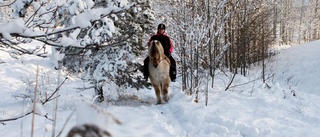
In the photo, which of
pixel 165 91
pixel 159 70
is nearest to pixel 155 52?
pixel 159 70

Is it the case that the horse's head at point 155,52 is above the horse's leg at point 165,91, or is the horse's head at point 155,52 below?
above

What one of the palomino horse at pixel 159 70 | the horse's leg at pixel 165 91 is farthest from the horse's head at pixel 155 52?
the horse's leg at pixel 165 91

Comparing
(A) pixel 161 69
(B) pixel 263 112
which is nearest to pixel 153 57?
(A) pixel 161 69

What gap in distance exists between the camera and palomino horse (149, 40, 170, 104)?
8711 mm

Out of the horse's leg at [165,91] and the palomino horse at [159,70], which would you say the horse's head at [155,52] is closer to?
the palomino horse at [159,70]

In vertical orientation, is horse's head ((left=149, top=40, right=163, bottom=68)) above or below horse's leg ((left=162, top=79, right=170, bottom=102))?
above

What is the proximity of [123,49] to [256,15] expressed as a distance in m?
12.1

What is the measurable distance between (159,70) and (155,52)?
1.89 feet

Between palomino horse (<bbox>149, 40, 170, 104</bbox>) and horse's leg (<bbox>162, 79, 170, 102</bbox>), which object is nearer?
palomino horse (<bbox>149, 40, 170, 104</bbox>)

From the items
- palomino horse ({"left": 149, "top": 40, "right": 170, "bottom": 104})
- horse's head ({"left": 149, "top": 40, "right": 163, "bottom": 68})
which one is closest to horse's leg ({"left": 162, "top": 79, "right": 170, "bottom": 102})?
palomino horse ({"left": 149, "top": 40, "right": 170, "bottom": 104})

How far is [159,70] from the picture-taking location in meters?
9.01

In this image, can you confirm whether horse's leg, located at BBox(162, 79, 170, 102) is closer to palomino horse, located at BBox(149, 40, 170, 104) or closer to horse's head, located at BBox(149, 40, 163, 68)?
palomino horse, located at BBox(149, 40, 170, 104)

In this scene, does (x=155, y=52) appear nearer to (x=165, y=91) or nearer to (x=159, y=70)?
(x=159, y=70)

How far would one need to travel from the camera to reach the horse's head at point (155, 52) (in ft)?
28.3
